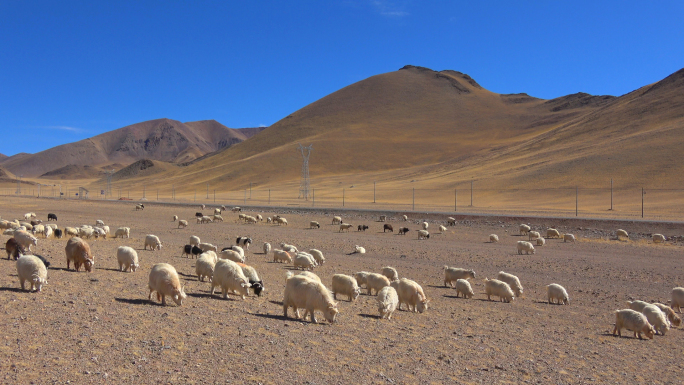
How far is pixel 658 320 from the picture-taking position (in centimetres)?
1174

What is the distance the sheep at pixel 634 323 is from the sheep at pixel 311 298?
22.7 feet

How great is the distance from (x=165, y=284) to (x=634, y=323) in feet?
34.9

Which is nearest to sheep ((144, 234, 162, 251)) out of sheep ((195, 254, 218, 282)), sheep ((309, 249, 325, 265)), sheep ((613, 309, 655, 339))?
sheep ((309, 249, 325, 265))

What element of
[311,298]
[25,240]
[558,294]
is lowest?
[558,294]

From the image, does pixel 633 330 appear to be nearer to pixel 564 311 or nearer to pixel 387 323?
pixel 564 311

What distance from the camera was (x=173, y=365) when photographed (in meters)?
6.92

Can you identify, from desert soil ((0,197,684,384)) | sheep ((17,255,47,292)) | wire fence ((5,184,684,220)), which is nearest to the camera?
desert soil ((0,197,684,384))

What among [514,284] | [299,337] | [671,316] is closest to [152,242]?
[299,337]

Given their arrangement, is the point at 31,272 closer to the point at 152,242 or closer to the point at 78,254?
the point at 78,254

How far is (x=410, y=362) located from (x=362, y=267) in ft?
35.0

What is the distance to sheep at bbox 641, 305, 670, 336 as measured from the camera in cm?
1171

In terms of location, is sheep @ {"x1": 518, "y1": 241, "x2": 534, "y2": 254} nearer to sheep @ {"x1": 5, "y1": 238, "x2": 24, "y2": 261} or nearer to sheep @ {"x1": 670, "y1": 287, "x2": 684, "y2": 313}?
sheep @ {"x1": 670, "y1": 287, "x2": 684, "y2": 313}

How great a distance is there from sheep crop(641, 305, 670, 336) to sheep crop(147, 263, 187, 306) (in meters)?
11.2

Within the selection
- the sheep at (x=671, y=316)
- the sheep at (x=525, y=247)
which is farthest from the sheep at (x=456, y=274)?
the sheep at (x=525, y=247)
